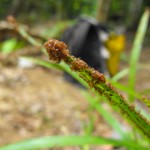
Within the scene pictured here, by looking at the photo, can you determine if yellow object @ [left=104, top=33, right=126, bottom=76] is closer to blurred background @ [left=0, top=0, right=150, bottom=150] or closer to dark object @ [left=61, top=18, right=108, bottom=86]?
blurred background @ [left=0, top=0, right=150, bottom=150]

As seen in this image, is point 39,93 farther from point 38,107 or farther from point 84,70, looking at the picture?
point 84,70

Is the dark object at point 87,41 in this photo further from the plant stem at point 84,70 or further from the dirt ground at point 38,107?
the plant stem at point 84,70

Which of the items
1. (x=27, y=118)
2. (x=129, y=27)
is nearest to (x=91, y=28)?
(x=27, y=118)

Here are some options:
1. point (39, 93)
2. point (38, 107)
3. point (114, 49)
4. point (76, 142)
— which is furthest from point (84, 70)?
point (114, 49)

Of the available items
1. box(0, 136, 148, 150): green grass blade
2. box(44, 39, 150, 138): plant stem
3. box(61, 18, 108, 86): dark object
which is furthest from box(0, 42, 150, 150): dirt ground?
box(44, 39, 150, 138): plant stem

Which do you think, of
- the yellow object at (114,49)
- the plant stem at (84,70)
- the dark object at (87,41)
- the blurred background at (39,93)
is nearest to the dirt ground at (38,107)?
the blurred background at (39,93)

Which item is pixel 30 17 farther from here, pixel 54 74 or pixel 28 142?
pixel 28 142
